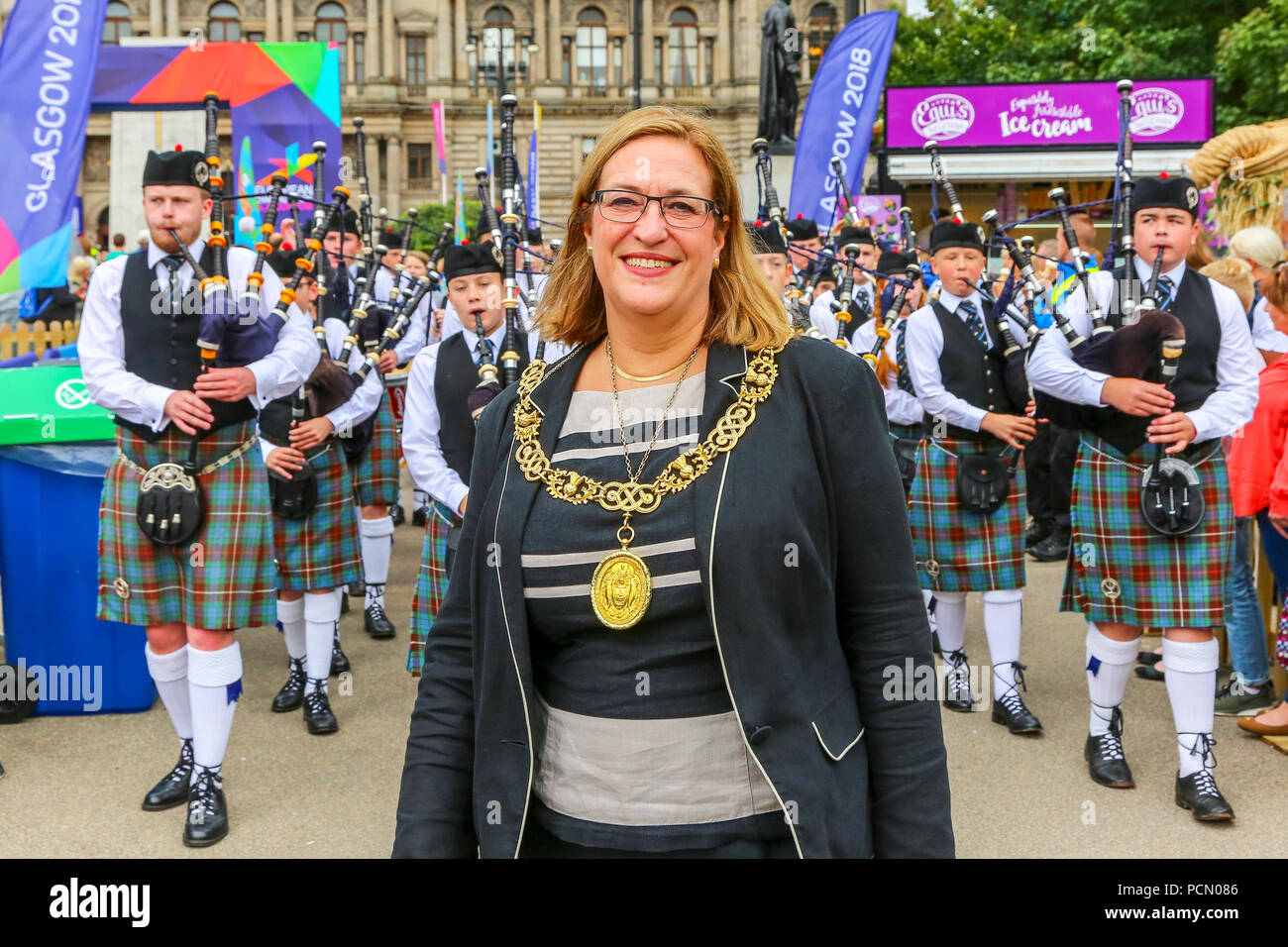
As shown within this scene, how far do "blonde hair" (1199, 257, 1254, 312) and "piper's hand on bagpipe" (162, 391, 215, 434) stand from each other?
3.80m

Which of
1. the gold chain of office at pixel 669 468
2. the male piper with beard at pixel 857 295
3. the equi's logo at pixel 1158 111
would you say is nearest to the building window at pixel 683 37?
the equi's logo at pixel 1158 111

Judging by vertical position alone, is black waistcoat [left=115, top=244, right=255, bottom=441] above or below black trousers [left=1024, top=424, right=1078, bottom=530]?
above

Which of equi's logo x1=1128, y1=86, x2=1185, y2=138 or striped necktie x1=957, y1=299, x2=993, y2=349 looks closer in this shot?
striped necktie x1=957, y1=299, x2=993, y2=349

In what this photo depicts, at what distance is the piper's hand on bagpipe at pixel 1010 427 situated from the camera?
191 inches

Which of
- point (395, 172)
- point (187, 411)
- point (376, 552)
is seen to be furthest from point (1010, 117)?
point (395, 172)

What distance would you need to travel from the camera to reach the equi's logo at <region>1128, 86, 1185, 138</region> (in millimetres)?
18625

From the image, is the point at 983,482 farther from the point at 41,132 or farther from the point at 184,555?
the point at 41,132

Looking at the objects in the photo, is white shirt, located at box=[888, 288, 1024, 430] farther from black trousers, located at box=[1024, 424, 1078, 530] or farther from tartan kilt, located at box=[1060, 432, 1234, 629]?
black trousers, located at box=[1024, 424, 1078, 530]

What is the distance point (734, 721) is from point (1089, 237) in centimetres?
573

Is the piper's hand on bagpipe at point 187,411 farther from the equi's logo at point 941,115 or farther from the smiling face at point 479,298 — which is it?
the equi's logo at point 941,115

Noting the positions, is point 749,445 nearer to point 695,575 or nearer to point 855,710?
point 695,575

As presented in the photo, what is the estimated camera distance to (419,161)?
51219mm

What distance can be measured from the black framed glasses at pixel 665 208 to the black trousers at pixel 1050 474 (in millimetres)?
6892

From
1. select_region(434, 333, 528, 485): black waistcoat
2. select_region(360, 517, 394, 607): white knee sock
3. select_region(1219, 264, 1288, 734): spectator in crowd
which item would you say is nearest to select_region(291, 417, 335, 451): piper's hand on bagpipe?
select_region(434, 333, 528, 485): black waistcoat
